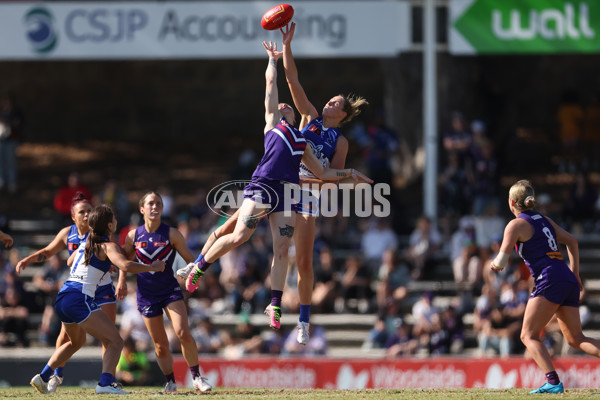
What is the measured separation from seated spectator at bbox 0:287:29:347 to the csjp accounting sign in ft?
27.2

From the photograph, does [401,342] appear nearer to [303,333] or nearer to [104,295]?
[303,333]


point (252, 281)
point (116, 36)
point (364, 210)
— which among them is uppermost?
point (116, 36)

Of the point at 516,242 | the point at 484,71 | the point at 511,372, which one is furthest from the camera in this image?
the point at 484,71

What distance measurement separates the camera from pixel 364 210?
18531 mm

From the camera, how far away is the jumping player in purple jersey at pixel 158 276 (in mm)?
10328

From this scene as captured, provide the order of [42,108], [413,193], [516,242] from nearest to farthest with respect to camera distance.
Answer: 1. [516,242]
2. [413,193]
3. [42,108]

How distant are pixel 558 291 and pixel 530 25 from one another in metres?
9.08

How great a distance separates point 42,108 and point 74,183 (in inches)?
300

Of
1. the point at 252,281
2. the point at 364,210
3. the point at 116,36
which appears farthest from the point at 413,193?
the point at 116,36

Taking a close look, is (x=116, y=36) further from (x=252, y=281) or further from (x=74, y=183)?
(x=252, y=281)

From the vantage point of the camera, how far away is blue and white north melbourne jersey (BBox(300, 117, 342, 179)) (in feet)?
34.6

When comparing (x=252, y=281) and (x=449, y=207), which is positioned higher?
(x=449, y=207)

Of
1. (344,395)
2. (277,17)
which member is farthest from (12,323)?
(277,17)

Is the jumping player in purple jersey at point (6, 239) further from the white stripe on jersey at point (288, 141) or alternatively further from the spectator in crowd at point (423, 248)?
the spectator in crowd at point (423, 248)
